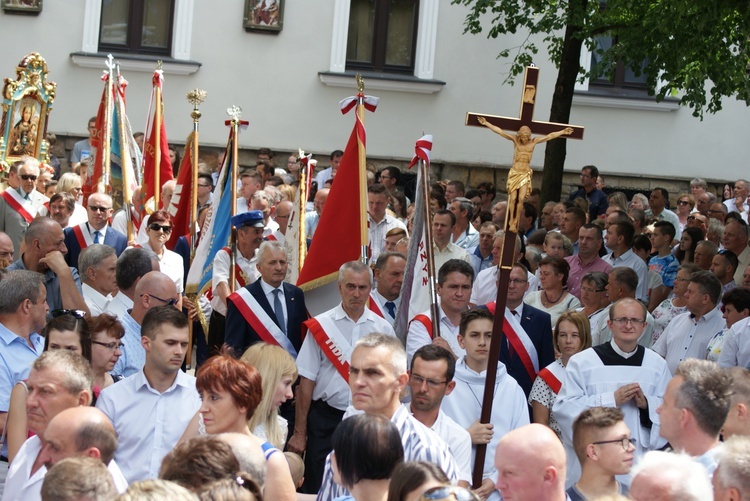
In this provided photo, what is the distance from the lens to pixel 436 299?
29.6 ft

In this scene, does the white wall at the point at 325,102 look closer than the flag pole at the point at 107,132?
No

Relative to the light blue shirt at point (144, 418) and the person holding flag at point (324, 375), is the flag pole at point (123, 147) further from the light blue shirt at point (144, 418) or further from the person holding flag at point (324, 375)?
the light blue shirt at point (144, 418)

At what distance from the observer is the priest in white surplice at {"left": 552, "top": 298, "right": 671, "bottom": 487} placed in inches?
312

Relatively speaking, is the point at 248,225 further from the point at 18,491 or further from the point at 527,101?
the point at 18,491

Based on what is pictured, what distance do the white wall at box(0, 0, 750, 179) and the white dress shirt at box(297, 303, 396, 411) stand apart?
1139 cm

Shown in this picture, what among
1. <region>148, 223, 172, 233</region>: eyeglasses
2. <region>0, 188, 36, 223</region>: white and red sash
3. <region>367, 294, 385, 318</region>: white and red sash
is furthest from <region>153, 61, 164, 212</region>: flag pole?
<region>367, 294, 385, 318</region>: white and red sash

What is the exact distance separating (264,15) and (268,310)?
11.5 metres

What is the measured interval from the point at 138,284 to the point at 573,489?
3337 mm

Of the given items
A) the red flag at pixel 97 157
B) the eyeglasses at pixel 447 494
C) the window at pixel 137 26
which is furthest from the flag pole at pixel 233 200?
the window at pixel 137 26

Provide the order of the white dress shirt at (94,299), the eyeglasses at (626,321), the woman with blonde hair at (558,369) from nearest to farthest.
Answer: the eyeglasses at (626,321)
the woman with blonde hair at (558,369)
the white dress shirt at (94,299)

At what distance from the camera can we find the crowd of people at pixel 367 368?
4934 millimetres

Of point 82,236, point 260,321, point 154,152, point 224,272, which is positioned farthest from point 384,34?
point 260,321

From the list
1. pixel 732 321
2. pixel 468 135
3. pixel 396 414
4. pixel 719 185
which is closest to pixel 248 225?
pixel 732 321

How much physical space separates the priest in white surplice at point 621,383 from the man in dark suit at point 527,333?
576mm
